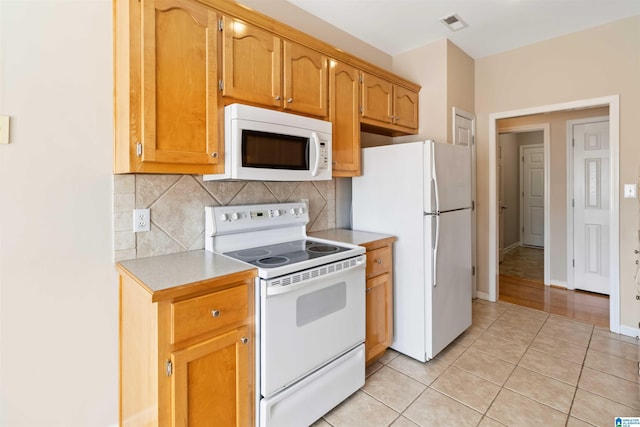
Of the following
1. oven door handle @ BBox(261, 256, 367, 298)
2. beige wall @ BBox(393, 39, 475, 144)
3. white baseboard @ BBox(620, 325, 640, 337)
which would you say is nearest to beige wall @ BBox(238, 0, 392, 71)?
beige wall @ BBox(393, 39, 475, 144)

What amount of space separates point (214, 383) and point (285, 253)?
76cm

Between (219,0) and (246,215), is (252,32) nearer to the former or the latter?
(219,0)

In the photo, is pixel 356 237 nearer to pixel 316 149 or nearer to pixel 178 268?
pixel 316 149

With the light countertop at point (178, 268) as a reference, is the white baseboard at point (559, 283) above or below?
below

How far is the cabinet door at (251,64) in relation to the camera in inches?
68.7

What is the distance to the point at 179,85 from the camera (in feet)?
5.17

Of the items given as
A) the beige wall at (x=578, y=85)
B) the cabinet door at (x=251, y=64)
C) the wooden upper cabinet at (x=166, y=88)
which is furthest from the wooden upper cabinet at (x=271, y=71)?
the beige wall at (x=578, y=85)

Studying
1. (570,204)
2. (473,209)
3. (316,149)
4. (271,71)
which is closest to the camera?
(271,71)

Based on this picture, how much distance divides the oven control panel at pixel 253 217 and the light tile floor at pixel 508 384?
119 centimetres

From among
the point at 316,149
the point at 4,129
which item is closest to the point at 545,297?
the point at 316,149

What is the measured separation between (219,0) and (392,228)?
5.95ft

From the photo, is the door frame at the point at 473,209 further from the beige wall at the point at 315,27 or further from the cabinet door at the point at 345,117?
the cabinet door at the point at 345,117

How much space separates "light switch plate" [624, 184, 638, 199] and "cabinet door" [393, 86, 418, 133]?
5.94 feet

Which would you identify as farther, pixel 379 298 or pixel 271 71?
pixel 379 298
